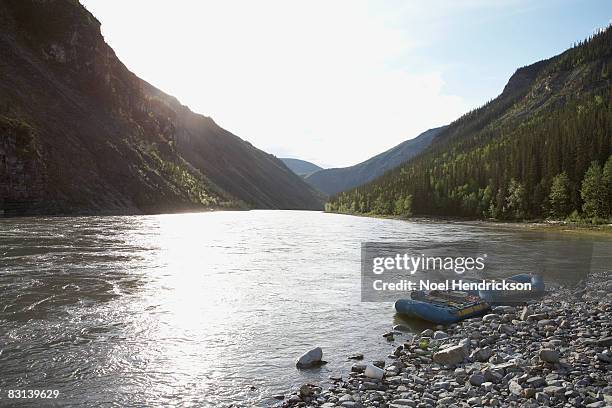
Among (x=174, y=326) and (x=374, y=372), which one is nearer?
(x=374, y=372)

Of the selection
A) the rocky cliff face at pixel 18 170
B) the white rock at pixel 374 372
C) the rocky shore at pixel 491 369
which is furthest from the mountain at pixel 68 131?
the white rock at pixel 374 372

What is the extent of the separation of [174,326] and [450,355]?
11782 mm

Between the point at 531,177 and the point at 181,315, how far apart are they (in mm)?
109273

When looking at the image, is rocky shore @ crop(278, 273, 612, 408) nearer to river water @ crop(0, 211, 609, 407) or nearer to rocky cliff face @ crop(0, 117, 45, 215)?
river water @ crop(0, 211, 609, 407)

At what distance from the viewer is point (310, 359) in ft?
47.9

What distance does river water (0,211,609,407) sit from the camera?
1291cm

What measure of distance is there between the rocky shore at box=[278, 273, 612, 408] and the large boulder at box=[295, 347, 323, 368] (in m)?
1.39

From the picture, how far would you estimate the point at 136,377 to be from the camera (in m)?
13.4

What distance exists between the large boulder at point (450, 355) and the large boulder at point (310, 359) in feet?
12.9

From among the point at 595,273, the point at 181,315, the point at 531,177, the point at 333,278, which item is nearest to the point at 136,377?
the point at 181,315

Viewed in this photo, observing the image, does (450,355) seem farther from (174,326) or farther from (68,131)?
(68,131)

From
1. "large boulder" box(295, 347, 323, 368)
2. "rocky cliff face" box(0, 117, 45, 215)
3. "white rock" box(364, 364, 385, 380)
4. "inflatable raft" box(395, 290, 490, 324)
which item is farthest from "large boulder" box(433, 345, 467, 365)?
"rocky cliff face" box(0, 117, 45, 215)

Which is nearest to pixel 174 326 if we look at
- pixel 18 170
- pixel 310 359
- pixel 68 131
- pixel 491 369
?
pixel 310 359

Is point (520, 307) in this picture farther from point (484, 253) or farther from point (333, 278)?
point (484, 253)
